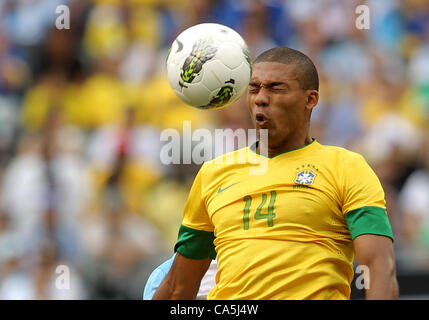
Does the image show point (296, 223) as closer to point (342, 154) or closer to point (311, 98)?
point (342, 154)

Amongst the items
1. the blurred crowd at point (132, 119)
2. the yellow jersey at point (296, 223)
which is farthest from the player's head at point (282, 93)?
the blurred crowd at point (132, 119)

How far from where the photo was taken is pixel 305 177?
441 cm

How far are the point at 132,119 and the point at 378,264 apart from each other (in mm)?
6183

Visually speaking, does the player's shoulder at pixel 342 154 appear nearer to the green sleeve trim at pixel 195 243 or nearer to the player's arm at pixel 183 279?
the green sleeve trim at pixel 195 243

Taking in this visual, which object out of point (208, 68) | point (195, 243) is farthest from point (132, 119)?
point (195, 243)

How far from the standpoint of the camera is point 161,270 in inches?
209

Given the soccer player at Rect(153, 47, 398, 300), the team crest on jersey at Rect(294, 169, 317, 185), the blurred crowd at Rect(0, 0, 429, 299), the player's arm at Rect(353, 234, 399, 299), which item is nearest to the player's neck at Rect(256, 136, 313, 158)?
the soccer player at Rect(153, 47, 398, 300)

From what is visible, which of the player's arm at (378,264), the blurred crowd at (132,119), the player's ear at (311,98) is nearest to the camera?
the player's arm at (378,264)

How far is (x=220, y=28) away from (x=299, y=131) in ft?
2.84

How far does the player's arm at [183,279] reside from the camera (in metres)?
4.82

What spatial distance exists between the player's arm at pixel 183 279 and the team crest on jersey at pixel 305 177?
2.74ft

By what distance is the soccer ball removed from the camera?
4758mm

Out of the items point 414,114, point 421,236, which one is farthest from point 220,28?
point 414,114
